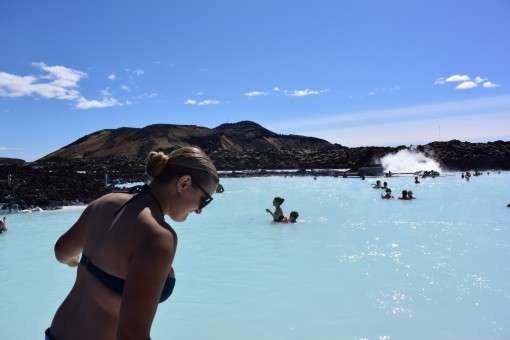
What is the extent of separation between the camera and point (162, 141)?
374ft

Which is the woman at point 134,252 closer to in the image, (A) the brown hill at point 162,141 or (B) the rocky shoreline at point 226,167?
(B) the rocky shoreline at point 226,167

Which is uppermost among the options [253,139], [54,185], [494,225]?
[253,139]

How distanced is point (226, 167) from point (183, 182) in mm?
64499

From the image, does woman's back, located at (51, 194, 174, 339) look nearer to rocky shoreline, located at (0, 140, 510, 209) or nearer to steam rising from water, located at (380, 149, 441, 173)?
rocky shoreline, located at (0, 140, 510, 209)

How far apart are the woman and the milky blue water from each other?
450 centimetres

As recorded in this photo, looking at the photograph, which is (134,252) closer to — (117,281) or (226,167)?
(117,281)

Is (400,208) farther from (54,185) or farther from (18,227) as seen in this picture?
(54,185)

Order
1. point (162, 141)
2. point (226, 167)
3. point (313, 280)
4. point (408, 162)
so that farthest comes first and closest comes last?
point (162, 141) → point (226, 167) → point (408, 162) → point (313, 280)

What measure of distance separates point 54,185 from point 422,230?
61.9 ft

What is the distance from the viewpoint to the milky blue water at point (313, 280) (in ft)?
19.6

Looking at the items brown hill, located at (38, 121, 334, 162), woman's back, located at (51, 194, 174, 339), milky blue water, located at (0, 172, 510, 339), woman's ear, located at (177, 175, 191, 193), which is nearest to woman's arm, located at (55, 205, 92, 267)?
woman's back, located at (51, 194, 174, 339)

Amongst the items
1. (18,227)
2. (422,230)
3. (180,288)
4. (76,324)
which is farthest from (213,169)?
(18,227)

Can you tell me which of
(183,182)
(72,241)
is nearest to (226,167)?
(72,241)

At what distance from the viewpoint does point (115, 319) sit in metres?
1.46
